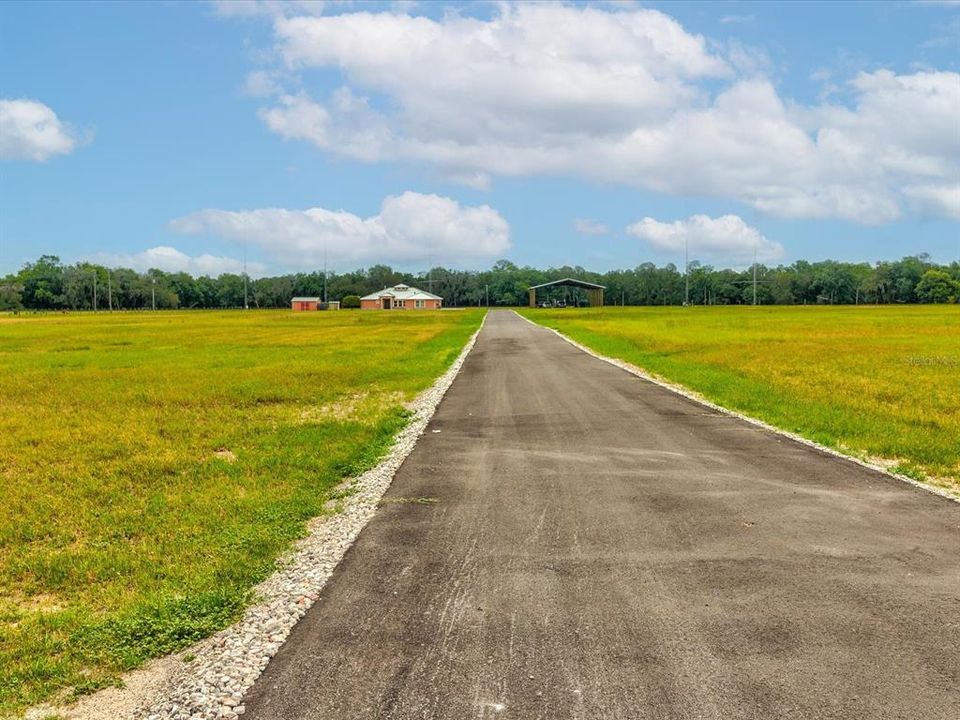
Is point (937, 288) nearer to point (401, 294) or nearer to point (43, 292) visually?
point (401, 294)

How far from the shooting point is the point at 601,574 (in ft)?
21.4

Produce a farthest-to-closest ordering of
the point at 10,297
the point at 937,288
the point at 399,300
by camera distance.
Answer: the point at 399,300, the point at 10,297, the point at 937,288

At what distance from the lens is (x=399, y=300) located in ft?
564

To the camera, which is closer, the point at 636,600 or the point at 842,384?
the point at 636,600

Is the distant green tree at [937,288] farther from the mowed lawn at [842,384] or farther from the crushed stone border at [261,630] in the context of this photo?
the crushed stone border at [261,630]

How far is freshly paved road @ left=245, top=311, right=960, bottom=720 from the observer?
4555mm

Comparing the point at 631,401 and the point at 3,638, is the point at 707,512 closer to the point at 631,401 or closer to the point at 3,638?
the point at 3,638

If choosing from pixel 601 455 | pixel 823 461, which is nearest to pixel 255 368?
pixel 601 455

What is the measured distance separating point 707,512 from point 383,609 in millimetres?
4550

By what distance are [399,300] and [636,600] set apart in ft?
552

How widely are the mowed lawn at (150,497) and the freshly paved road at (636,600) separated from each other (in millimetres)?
1342

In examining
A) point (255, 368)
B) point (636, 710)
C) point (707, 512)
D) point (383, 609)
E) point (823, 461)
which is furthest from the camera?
point (255, 368)

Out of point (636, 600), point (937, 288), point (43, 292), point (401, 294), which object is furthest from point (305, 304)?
point (636, 600)

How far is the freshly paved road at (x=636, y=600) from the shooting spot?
4.55 metres
